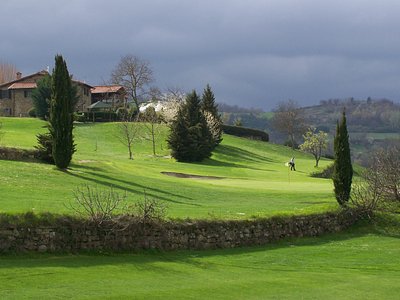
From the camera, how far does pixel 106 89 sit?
116 m

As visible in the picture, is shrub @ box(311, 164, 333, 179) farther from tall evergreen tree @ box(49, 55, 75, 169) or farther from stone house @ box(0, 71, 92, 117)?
stone house @ box(0, 71, 92, 117)

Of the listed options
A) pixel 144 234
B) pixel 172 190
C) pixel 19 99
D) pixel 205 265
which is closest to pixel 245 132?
pixel 19 99

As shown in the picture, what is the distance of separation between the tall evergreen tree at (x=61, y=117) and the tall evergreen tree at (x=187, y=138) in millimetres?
30398

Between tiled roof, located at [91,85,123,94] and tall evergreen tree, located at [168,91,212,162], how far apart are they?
46.2 m

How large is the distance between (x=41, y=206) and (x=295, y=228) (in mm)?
9841

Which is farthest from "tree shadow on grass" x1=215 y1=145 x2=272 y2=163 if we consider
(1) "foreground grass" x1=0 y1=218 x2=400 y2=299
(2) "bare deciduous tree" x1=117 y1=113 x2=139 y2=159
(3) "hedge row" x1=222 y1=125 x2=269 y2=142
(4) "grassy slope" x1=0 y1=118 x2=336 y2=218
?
(1) "foreground grass" x1=0 y1=218 x2=400 y2=299

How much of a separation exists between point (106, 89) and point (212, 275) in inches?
4026

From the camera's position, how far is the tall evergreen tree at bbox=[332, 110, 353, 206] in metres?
29.5

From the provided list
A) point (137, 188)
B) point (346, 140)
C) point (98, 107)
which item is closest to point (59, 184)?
point (137, 188)

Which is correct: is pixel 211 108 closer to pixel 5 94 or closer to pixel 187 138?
pixel 187 138

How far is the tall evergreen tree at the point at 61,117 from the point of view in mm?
35125

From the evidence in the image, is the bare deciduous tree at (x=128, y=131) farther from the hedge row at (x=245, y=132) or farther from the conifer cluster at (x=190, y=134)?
the hedge row at (x=245, y=132)

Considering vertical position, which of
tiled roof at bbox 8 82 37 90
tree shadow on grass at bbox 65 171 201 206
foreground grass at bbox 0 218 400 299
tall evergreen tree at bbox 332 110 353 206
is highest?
tiled roof at bbox 8 82 37 90

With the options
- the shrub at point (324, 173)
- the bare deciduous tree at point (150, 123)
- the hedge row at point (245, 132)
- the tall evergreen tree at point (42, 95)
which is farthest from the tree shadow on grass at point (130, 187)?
the hedge row at point (245, 132)
